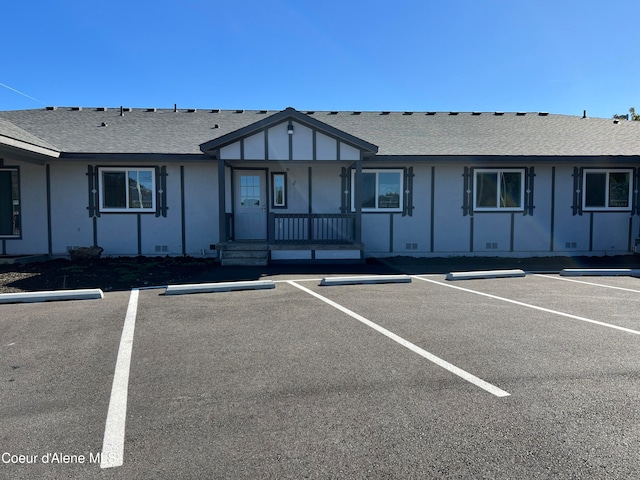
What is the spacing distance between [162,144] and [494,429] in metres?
12.1

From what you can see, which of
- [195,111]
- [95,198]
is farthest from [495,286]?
[195,111]

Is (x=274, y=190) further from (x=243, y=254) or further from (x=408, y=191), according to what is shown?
(x=408, y=191)

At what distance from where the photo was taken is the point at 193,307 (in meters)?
6.36

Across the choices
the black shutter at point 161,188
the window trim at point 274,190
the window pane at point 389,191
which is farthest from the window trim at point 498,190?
the black shutter at point 161,188

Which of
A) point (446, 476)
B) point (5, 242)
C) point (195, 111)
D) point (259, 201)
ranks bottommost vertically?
point (446, 476)

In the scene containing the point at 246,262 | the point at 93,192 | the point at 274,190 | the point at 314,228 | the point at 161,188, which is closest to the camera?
the point at 246,262

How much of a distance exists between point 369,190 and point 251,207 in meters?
3.70

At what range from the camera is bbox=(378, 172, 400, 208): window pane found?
12.8 m

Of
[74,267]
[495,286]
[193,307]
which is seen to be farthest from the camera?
[74,267]

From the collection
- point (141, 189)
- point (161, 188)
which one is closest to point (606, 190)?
point (161, 188)

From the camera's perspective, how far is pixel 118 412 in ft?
9.85

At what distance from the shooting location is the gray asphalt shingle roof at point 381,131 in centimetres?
1249

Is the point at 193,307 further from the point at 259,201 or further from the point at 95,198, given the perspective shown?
the point at 95,198

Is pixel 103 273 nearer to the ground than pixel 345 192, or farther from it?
Answer: nearer to the ground
